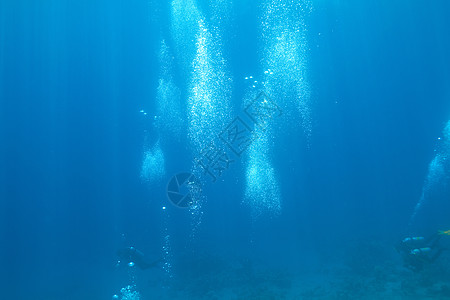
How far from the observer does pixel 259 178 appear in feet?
83.4

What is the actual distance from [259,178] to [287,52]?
1120cm

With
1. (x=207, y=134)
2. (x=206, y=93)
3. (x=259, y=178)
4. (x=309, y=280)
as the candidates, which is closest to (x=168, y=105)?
(x=207, y=134)

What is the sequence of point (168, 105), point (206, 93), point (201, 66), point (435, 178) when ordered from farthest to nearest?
point (168, 105)
point (201, 66)
point (206, 93)
point (435, 178)

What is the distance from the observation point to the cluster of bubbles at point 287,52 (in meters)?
31.0

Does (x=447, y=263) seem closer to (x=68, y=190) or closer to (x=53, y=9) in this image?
(x=53, y=9)

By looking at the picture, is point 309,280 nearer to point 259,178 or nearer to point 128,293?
point 128,293

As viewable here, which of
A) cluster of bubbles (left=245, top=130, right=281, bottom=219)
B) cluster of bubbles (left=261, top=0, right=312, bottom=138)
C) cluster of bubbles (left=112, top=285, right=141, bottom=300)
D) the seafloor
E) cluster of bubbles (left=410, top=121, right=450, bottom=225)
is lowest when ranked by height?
the seafloor

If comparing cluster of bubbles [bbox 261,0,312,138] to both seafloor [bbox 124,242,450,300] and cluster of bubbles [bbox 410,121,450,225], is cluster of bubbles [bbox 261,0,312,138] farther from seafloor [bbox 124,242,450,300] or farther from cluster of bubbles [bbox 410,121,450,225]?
seafloor [bbox 124,242,450,300]

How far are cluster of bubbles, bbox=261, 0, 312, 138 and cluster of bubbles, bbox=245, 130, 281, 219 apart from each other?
710 cm

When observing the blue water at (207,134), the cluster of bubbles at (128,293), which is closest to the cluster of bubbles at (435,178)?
the blue water at (207,134)

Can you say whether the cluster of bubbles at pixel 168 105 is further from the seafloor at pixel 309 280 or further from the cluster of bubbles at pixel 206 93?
the seafloor at pixel 309 280

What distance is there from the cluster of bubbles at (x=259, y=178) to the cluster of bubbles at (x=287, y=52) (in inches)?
279

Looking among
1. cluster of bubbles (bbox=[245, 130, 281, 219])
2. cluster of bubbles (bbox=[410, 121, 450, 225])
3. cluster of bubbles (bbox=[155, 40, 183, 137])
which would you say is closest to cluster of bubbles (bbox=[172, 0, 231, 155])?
cluster of bubbles (bbox=[155, 40, 183, 137])

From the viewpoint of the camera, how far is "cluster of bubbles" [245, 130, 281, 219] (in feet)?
88.0
